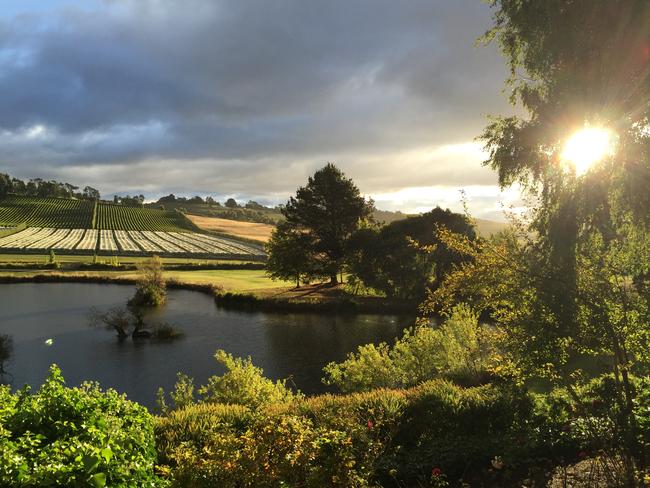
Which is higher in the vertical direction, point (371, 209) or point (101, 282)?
point (371, 209)

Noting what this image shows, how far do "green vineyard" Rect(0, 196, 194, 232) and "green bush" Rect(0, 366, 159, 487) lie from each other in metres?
143

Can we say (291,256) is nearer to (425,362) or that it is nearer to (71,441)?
(425,362)

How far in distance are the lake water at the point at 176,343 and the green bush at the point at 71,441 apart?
18039 millimetres

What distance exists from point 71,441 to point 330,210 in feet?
190

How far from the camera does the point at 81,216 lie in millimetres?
152250

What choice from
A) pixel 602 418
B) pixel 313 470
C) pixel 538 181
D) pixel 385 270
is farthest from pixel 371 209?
pixel 313 470

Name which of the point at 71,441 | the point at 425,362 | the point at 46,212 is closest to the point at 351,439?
the point at 71,441

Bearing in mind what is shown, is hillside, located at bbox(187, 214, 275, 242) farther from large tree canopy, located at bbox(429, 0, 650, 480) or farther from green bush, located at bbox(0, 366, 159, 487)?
green bush, located at bbox(0, 366, 159, 487)

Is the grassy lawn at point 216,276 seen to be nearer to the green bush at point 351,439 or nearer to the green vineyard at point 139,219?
the green bush at point 351,439

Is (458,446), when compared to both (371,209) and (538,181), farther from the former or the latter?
(371,209)

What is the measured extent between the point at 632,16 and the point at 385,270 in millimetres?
39056

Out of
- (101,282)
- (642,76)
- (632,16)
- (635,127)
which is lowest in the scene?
(101,282)

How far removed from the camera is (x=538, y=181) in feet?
47.7

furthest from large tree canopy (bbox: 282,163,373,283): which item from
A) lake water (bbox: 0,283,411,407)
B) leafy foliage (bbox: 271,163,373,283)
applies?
lake water (bbox: 0,283,411,407)
